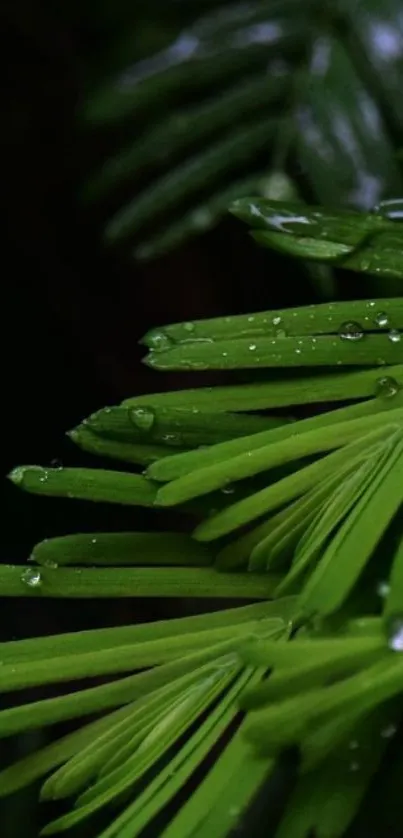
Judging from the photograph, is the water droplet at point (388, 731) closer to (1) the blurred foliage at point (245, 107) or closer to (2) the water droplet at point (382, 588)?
(2) the water droplet at point (382, 588)

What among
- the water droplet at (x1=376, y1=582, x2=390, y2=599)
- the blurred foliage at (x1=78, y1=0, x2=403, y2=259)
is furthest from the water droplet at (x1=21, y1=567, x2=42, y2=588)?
the blurred foliage at (x1=78, y1=0, x2=403, y2=259)

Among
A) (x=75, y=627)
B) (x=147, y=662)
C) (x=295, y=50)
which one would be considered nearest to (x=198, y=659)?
(x=147, y=662)

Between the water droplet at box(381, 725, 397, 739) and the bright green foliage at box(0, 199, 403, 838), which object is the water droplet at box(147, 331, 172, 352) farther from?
the water droplet at box(381, 725, 397, 739)

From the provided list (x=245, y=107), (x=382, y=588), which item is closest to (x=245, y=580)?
(x=382, y=588)

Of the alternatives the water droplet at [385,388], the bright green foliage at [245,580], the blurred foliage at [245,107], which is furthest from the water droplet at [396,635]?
the blurred foliage at [245,107]

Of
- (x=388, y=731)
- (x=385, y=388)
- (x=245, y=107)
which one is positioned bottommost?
(x=388, y=731)

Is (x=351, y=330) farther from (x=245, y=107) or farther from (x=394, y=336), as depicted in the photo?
(x=245, y=107)
